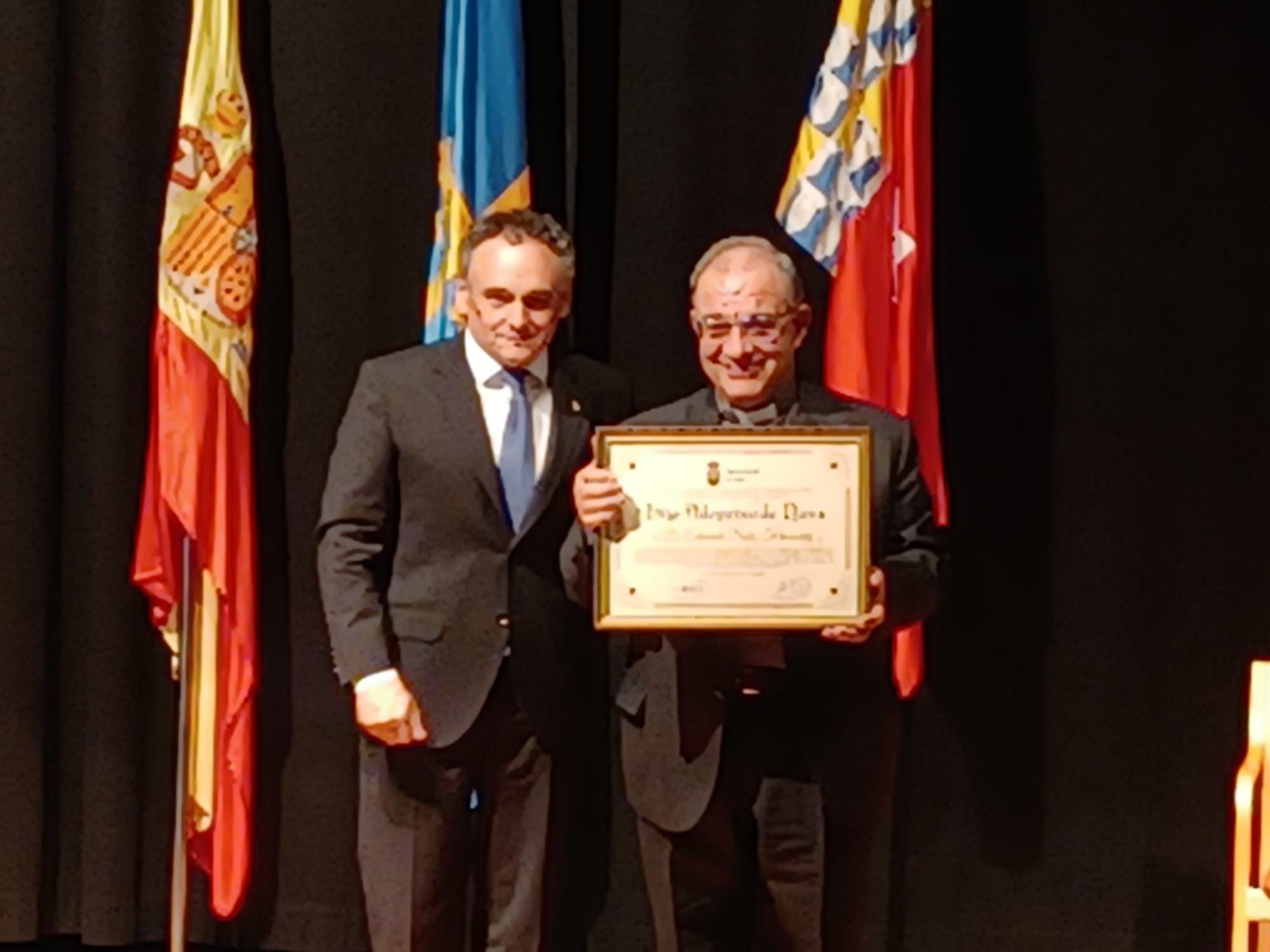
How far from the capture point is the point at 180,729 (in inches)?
135

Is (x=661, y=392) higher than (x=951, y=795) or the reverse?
higher

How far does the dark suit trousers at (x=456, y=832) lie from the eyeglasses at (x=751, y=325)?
646 mm

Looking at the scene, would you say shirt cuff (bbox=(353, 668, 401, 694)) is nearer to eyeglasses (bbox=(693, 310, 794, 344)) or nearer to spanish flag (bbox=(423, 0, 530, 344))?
eyeglasses (bbox=(693, 310, 794, 344))

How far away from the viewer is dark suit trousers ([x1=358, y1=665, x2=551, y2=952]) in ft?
9.04

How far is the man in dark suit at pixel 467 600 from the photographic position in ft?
8.77

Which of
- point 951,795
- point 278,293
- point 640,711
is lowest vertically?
point 951,795

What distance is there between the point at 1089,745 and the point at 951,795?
31cm

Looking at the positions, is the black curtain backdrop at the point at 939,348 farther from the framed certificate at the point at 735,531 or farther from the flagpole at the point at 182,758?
the framed certificate at the point at 735,531

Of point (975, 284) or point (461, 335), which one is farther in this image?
point (975, 284)

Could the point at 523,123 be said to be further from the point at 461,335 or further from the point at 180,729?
the point at 180,729

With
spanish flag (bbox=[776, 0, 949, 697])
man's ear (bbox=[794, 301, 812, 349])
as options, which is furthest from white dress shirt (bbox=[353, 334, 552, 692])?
spanish flag (bbox=[776, 0, 949, 697])

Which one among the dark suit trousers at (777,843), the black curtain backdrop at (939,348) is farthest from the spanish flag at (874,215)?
the dark suit trousers at (777,843)

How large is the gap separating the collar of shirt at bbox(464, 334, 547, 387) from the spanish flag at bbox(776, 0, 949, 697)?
2.59 feet

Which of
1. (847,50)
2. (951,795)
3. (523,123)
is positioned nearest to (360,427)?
(523,123)
